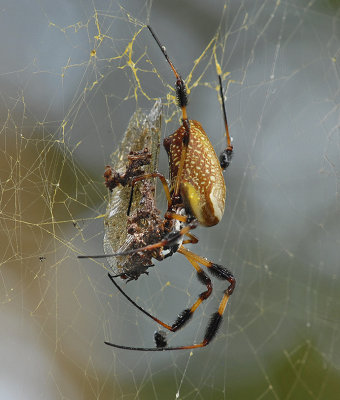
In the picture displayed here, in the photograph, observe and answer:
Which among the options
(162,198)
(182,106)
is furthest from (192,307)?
(182,106)

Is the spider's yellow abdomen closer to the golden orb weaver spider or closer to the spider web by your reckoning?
the golden orb weaver spider

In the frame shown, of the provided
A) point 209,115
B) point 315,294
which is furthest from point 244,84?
point 315,294

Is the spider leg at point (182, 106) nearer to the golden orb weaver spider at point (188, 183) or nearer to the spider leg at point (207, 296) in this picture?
the golden orb weaver spider at point (188, 183)

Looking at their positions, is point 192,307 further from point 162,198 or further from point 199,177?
point 199,177

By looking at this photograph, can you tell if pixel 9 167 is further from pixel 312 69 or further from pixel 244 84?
pixel 312 69

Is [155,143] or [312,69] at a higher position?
[312,69]

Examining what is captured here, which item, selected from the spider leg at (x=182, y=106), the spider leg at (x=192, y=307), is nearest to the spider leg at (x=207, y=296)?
the spider leg at (x=192, y=307)

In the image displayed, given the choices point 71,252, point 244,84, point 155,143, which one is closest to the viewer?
point 155,143
